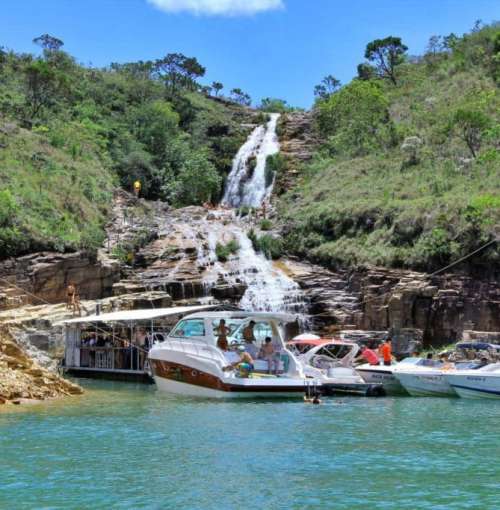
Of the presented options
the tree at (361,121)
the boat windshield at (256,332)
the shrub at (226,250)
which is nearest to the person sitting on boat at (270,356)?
the boat windshield at (256,332)

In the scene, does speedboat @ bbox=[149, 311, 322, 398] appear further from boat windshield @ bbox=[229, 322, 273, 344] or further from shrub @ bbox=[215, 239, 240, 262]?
shrub @ bbox=[215, 239, 240, 262]

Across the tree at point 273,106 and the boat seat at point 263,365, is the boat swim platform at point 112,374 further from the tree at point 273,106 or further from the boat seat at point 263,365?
the tree at point 273,106

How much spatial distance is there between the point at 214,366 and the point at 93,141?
4563 cm

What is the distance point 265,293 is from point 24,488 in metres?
31.3

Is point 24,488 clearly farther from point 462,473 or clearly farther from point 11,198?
point 11,198

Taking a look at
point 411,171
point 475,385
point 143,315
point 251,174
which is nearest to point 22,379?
point 143,315

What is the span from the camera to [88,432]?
62.2 ft

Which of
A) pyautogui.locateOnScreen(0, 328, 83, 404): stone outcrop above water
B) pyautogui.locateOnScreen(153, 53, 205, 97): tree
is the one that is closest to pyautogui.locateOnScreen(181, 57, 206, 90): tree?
pyautogui.locateOnScreen(153, 53, 205, 97): tree

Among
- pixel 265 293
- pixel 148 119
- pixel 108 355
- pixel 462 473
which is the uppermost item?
pixel 148 119

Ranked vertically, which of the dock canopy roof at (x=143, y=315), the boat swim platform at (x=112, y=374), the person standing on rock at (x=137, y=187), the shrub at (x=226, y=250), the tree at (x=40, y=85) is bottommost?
the boat swim platform at (x=112, y=374)

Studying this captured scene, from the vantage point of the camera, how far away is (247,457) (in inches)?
636

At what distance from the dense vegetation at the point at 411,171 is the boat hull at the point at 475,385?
55.3 feet

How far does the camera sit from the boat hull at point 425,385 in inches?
1121

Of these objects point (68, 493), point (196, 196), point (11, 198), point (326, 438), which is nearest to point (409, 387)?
point (326, 438)
